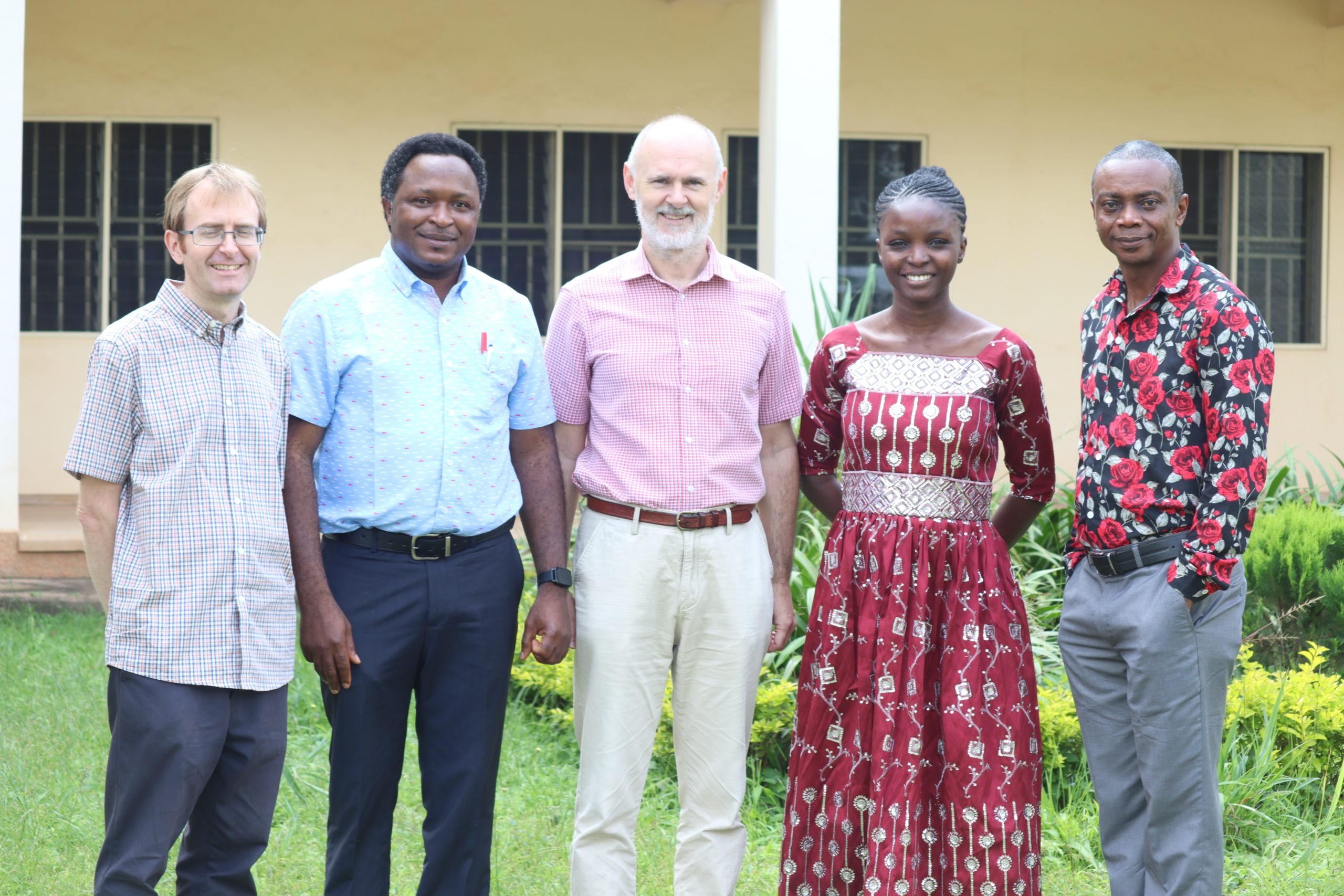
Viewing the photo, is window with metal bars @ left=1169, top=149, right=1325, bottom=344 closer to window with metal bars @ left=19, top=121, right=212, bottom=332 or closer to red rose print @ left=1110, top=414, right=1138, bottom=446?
red rose print @ left=1110, top=414, right=1138, bottom=446

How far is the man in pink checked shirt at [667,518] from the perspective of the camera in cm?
305

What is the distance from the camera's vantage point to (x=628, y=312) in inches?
124

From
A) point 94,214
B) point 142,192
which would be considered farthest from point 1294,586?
point 94,214

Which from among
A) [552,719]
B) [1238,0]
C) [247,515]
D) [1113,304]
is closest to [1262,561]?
[1113,304]

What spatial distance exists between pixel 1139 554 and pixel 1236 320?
550 mm

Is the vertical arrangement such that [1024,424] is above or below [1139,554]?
above

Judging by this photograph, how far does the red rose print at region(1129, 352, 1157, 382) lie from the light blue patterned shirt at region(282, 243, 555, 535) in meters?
1.44

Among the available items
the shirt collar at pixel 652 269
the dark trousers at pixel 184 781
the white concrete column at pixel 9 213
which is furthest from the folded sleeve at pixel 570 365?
the white concrete column at pixel 9 213

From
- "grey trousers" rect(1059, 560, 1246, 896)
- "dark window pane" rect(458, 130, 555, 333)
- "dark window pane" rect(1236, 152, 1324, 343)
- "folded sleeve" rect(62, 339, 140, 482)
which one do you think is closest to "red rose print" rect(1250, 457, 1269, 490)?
"grey trousers" rect(1059, 560, 1246, 896)

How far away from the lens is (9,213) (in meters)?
6.18

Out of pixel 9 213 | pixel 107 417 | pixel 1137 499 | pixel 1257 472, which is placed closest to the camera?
pixel 107 417

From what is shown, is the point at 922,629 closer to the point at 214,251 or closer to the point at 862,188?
the point at 214,251

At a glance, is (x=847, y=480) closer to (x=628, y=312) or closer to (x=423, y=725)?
(x=628, y=312)

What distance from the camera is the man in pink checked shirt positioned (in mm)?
3051
